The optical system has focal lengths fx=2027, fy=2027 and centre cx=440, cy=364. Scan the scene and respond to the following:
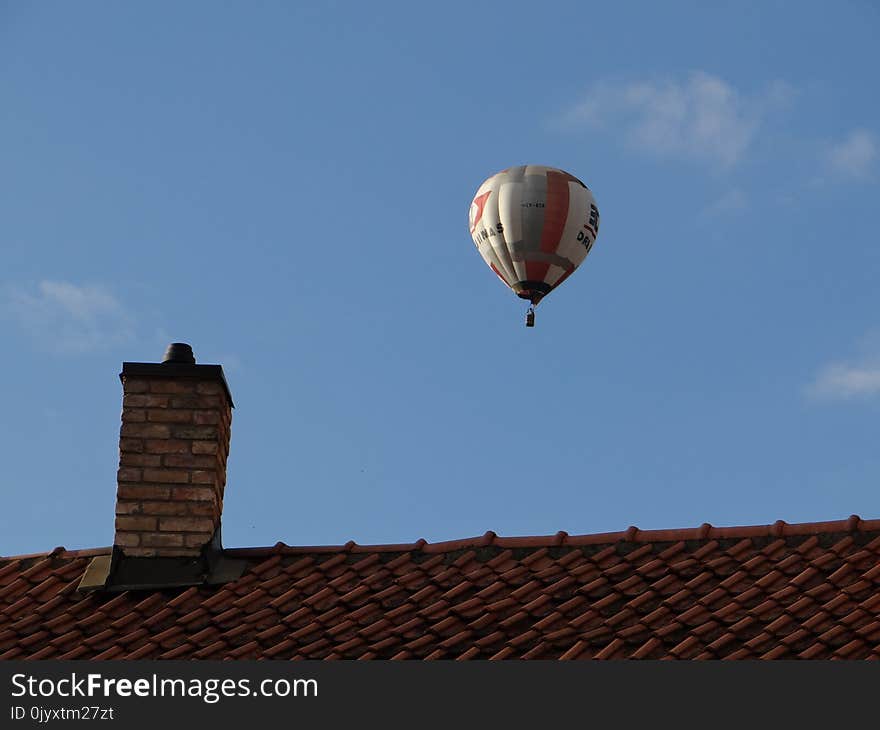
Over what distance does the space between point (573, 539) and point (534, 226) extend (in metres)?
14.1

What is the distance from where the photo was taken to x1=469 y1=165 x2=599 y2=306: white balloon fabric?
2844cm

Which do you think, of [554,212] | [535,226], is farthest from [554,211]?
[535,226]

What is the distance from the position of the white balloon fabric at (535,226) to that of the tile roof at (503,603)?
13810 mm

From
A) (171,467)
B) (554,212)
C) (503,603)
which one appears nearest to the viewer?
(503,603)

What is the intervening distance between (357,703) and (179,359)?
4.57 meters

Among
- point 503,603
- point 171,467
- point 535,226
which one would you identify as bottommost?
point 503,603

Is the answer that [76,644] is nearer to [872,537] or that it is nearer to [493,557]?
[493,557]

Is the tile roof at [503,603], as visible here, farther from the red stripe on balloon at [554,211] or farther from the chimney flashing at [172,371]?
the red stripe on balloon at [554,211]

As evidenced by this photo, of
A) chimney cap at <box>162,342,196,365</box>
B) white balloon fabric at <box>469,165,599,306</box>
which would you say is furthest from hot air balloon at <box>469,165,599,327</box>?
chimney cap at <box>162,342,196,365</box>

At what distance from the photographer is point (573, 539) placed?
1473 cm

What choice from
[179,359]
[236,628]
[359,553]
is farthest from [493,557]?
[179,359]

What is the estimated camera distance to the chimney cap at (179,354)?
15602 mm

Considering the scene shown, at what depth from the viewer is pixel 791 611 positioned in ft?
42.9

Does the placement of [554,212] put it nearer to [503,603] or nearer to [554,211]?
[554,211]
